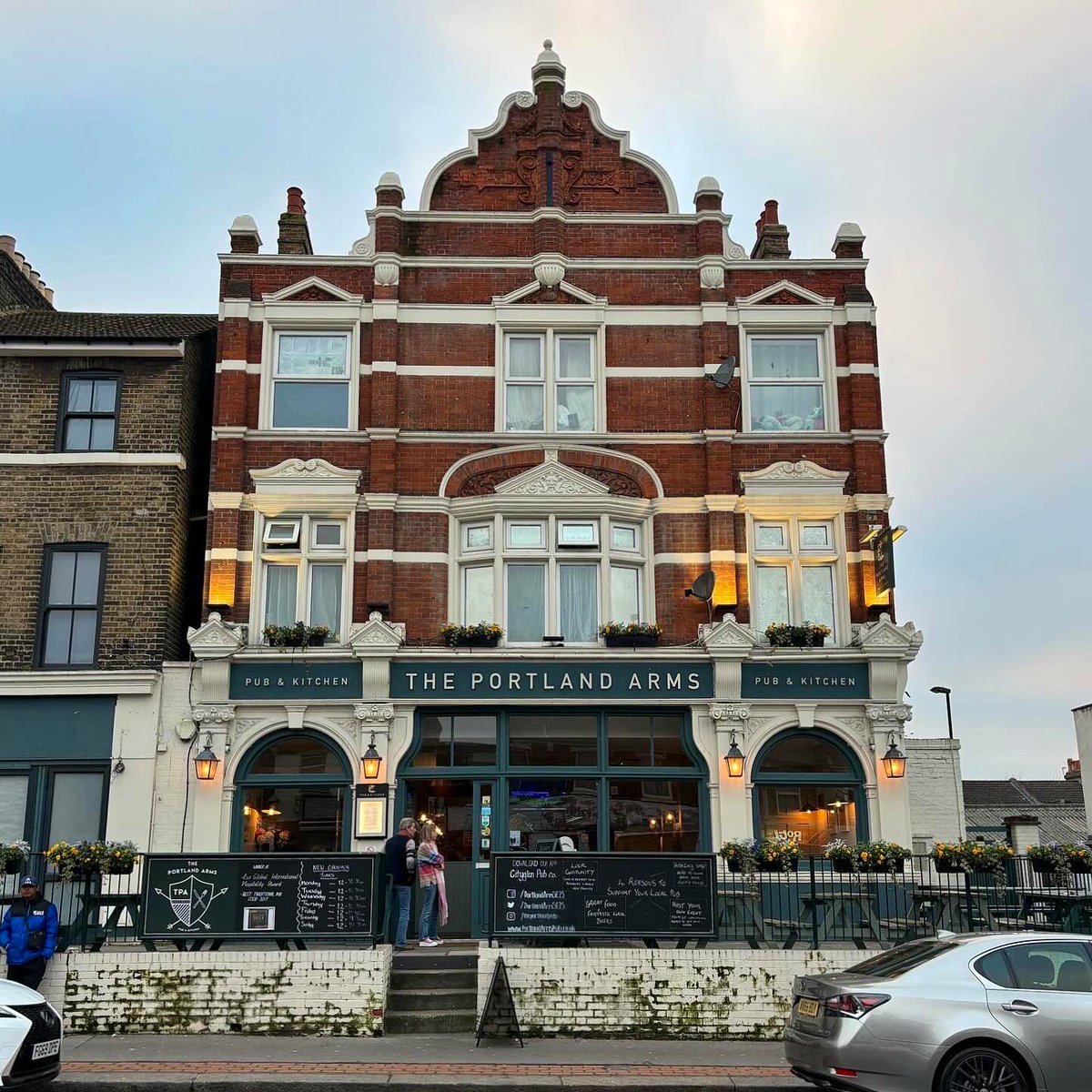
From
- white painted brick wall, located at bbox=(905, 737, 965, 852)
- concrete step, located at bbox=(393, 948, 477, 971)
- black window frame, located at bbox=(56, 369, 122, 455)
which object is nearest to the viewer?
concrete step, located at bbox=(393, 948, 477, 971)

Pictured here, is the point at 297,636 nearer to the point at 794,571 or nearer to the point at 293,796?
the point at 293,796

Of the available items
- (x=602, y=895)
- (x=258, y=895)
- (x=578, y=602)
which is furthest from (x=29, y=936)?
(x=578, y=602)

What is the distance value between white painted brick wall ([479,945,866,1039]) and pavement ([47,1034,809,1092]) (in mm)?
211

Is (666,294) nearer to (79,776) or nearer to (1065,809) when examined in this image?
(79,776)

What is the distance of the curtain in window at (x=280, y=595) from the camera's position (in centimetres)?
2119

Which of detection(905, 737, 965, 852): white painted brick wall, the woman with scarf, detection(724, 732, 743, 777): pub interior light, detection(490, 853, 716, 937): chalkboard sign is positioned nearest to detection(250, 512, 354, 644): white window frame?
the woman with scarf

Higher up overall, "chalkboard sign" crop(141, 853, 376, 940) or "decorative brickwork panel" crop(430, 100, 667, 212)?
"decorative brickwork panel" crop(430, 100, 667, 212)

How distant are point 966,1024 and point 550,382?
45.6 feet

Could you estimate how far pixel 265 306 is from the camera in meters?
22.3

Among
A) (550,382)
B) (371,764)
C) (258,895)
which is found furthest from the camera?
(550,382)

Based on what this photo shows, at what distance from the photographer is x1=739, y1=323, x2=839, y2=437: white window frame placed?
22172mm

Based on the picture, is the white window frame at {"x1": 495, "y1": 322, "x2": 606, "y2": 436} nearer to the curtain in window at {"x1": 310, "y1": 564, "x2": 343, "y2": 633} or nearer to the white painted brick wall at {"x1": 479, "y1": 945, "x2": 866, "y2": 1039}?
the curtain in window at {"x1": 310, "y1": 564, "x2": 343, "y2": 633}

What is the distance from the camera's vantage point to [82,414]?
858 inches

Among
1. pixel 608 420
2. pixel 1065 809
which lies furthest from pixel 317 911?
pixel 1065 809
